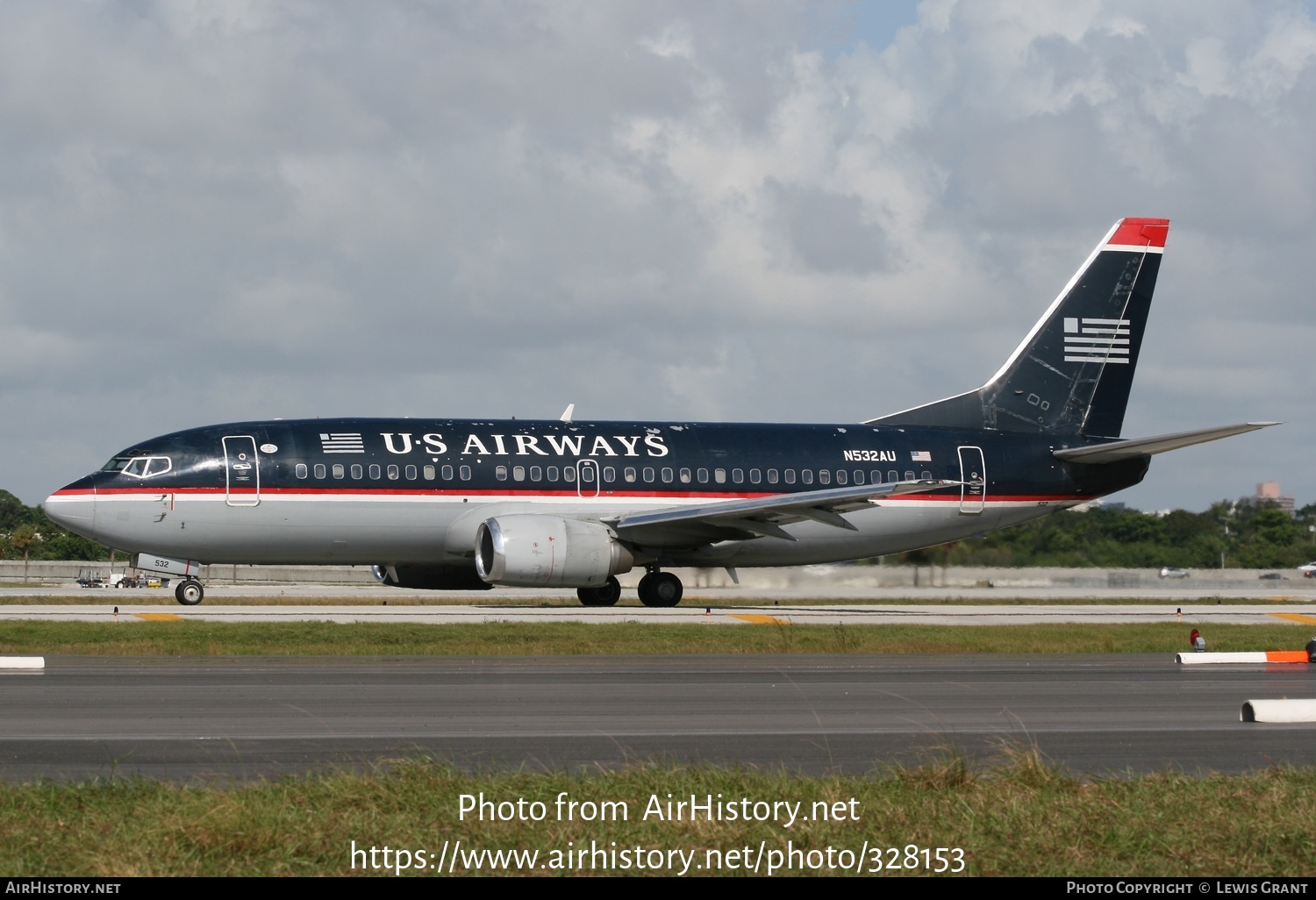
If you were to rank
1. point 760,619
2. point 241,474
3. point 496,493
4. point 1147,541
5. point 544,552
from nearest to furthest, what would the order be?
point 760,619 < point 544,552 < point 241,474 < point 496,493 < point 1147,541

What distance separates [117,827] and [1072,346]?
34.0m

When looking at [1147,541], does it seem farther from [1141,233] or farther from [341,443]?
[341,443]

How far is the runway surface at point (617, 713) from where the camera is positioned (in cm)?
1119

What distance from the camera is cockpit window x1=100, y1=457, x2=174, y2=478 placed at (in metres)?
30.7

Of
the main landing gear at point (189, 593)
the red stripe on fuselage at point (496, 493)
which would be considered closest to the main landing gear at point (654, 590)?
the red stripe on fuselage at point (496, 493)

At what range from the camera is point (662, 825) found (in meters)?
8.14

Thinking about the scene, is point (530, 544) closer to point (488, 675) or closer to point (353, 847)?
point (488, 675)

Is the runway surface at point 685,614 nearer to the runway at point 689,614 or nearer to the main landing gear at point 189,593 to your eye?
the runway at point 689,614

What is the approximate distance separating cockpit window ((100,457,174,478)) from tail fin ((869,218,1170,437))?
59.0 ft

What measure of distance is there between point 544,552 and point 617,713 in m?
16.7

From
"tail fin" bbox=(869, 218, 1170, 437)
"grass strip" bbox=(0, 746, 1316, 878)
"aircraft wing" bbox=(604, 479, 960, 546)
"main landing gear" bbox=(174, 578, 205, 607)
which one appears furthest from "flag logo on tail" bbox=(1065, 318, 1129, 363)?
"grass strip" bbox=(0, 746, 1316, 878)

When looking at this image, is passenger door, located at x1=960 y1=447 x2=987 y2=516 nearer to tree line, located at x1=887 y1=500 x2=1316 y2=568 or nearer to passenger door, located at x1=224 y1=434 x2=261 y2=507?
tree line, located at x1=887 y1=500 x2=1316 y2=568

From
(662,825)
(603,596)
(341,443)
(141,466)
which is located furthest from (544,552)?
(662,825)

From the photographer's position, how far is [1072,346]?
127 feet
